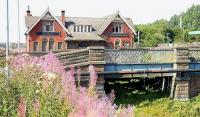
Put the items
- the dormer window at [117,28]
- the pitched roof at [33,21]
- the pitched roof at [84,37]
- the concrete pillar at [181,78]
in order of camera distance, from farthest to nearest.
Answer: the dormer window at [117,28], the pitched roof at [84,37], the pitched roof at [33,21], the concrete pillar at [181,78]

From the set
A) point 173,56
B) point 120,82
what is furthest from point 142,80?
point 173,56

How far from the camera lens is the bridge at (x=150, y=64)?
22.0 metres

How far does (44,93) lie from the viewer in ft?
23.3

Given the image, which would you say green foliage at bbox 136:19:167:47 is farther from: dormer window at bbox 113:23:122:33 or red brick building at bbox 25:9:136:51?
dormer window at bbox 113:23:122:33

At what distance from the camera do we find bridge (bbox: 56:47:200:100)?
22.0m

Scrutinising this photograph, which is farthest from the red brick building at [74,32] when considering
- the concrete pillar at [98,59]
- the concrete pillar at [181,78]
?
the concrete pillar at [98,59]

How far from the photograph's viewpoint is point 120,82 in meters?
27.2

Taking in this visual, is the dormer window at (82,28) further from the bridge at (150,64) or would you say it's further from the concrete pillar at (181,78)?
the concrete pillar at (181,78)

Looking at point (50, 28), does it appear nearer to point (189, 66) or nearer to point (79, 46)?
point (79, 46)

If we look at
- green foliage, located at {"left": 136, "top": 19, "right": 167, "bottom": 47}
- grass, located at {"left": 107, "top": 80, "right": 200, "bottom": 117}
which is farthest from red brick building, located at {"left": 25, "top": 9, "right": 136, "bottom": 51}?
grass, located at {"left": 107, "top": 80, "right": 200, "bottom": 117}

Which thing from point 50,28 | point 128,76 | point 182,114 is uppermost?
point 50,28

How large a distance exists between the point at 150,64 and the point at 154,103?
6.46 feet

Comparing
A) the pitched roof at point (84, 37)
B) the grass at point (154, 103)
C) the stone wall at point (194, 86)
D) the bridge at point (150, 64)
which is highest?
the pitched roof at point (84, 37)

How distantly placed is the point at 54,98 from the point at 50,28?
46626 mm
